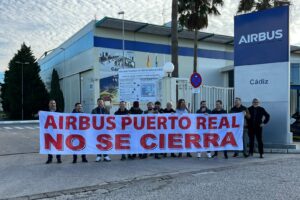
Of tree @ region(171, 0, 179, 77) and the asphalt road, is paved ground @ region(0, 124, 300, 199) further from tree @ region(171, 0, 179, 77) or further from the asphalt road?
tree @ region(171, 0, 179, 77)

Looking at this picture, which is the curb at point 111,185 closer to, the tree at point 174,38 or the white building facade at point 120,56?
the tree at point 174,38

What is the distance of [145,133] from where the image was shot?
36.8 ft

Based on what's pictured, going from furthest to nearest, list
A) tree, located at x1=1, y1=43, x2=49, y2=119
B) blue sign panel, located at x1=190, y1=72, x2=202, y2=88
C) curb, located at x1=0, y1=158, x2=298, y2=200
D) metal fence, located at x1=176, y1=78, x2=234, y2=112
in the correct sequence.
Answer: tree, located at x1=1, y1=43, x2=49, y2=119
metal fence, located at x1=176, y1=78, x2=234, y2=112
blue sign panel, located at x1=190, y1=72, x2=202, y2=88
curb, located at x1=0, y1=158, x2=298, y2=200

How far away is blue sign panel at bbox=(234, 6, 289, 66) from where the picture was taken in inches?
491

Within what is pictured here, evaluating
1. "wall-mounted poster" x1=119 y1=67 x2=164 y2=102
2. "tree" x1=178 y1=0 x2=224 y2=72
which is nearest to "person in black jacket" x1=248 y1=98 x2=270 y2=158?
"wall-mounted poster" x1=119 y1=67 x2=164 y2=102

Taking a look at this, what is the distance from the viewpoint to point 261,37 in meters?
12.9

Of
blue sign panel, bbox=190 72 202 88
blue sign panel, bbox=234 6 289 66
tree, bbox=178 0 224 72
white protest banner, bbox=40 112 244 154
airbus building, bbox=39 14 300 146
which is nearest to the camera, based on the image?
white protest banner, bbox=40 112 244 154

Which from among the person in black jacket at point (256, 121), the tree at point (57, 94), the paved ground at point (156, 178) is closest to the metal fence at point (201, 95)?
the person in black jacket at point (256, 121)

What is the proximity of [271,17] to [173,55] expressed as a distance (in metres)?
7.03

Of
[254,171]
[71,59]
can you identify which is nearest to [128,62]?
[71,59]

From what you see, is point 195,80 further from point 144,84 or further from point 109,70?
point 109,70

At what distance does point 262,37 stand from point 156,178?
23.9ft

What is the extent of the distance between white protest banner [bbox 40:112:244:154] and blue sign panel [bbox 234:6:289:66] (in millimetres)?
2778

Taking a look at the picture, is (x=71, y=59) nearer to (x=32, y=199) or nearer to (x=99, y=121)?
(x=99, y=121)
